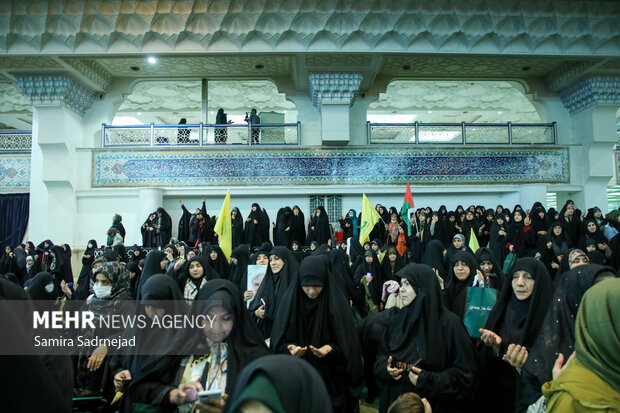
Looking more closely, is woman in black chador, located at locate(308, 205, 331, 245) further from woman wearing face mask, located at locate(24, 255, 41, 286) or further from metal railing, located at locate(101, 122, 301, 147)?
woman wearing face mask, located at locate(24, 255, 41, 286)

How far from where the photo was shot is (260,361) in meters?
1.06

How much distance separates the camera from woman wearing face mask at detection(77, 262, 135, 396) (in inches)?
87.1

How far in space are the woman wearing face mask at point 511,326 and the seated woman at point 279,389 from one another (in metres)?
1.25

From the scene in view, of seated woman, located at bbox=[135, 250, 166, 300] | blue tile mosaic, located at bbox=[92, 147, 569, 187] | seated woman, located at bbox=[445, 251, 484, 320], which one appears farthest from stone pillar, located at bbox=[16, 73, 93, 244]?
seated woman, located at bbox=[445, 251, 484, 320]

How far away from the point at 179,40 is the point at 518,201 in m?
7.38

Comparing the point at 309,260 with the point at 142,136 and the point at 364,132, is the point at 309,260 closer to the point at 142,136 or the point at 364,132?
the point at 364,132

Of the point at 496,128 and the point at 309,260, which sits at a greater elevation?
the point at 496,128

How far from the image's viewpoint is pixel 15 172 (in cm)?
959

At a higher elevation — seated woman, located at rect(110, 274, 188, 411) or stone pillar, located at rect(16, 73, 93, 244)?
stone pillar, located at rect(16, 73, 93, 244)

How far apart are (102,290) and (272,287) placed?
3.81 ft

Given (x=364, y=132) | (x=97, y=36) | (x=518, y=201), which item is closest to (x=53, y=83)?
A: (x=97, y=36)

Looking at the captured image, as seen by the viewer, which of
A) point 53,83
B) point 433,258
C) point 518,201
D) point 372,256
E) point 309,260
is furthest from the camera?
point 518,201

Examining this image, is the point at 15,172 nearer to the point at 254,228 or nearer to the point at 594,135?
the point at 254,228

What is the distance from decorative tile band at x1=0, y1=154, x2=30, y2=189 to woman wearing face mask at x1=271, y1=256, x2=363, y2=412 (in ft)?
31.1
